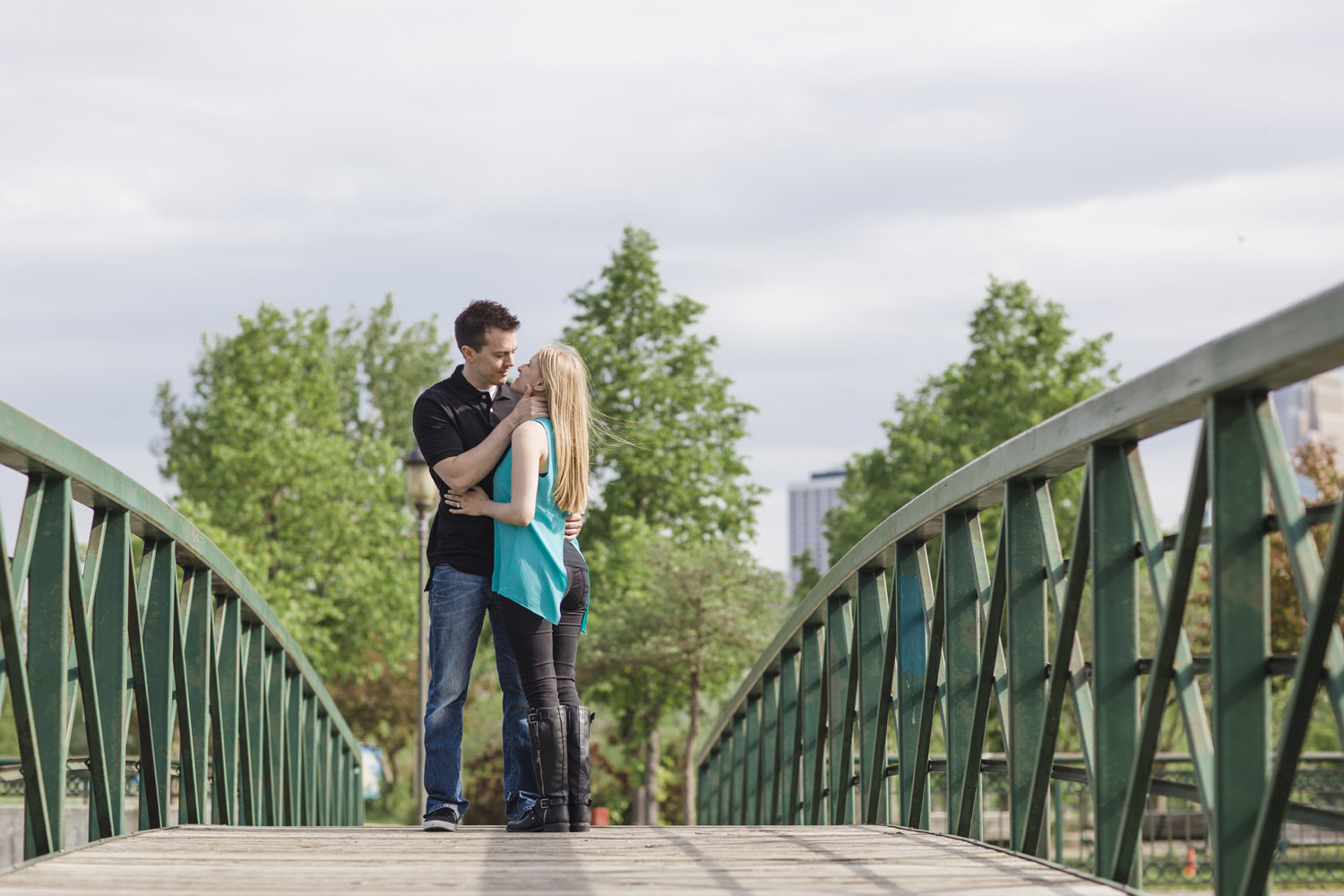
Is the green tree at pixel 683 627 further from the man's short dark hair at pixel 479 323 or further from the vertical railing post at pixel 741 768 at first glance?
the man's short dark hair at pixel 479 323

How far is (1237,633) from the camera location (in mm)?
2537

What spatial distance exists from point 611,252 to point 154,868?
26.3 meters

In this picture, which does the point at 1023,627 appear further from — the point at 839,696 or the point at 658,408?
the point at 658,408

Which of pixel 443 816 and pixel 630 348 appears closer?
pixel 443 816

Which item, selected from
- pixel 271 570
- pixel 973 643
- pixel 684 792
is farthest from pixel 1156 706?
pixel 271 570

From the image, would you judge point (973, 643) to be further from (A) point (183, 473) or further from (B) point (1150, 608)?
(A) point (183, 473)

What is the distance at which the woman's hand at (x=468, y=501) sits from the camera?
473 cm

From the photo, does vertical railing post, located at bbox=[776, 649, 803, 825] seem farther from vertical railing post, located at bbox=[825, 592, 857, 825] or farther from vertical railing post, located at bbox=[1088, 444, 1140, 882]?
vertical railing post, located at bbox=[1088, 444, 1140, 882]

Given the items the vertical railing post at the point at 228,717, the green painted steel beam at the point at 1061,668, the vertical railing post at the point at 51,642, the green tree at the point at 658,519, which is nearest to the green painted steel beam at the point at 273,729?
the vertical railing post at the point at 228,717

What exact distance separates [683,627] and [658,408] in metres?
6.89

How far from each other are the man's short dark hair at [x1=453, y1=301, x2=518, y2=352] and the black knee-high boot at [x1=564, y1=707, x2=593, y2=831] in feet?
4.49

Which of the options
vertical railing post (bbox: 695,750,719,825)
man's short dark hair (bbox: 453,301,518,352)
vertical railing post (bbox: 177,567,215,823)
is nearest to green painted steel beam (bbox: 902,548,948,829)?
man's short dark hair (bbox: 453,301,518,352)

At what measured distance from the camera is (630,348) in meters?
28.6

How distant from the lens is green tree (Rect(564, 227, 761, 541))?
2705cm
